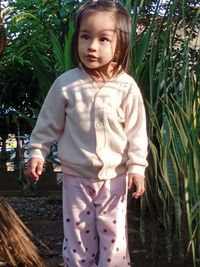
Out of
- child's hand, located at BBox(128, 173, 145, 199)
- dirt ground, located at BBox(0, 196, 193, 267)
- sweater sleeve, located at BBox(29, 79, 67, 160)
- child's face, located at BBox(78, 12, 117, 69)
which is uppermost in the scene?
child's face, located at BBox(78, 12, 117, 69)

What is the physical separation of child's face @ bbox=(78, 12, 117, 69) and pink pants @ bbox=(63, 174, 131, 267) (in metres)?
0.42

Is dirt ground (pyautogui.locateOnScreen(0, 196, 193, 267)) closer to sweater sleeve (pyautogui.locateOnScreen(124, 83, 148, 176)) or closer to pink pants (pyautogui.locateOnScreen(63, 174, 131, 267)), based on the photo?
pink pants (pyautogui.locateOnScreen(63, 174, 131, 267))

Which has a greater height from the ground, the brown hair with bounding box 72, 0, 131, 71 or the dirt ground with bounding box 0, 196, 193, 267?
the brown hair with bounding box 72, 0, 131, 71

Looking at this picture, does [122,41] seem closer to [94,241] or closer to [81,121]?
[81,121]

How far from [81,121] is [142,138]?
223 mm

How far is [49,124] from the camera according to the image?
89.3 inches

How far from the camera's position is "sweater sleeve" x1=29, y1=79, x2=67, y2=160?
88.7 inches

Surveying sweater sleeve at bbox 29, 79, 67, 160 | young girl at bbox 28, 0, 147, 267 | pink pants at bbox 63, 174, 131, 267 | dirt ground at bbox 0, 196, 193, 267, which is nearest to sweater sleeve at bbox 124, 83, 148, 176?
young girl at bbox 28, 0, 147, 267

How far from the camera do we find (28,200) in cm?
739

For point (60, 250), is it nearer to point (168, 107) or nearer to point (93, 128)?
point (168, 107)

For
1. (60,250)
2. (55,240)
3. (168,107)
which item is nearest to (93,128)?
(168,107)

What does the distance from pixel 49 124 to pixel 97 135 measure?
0.19m

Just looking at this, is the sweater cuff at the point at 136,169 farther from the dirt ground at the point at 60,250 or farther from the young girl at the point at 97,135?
the dirt ground at the point at 60,250

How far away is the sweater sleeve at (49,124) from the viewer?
88.7 inches
